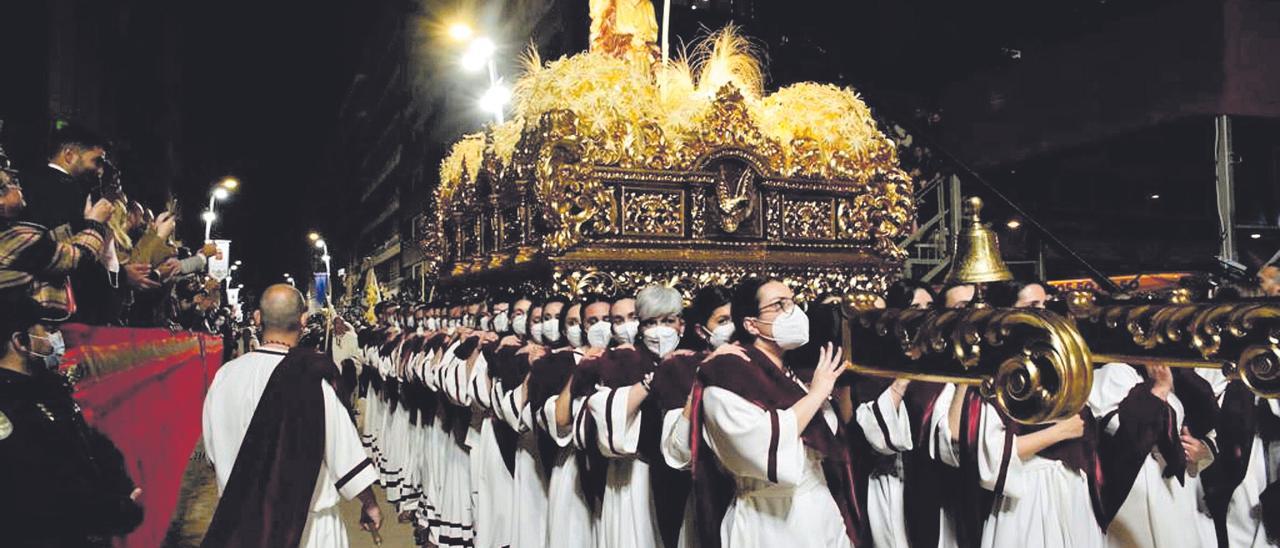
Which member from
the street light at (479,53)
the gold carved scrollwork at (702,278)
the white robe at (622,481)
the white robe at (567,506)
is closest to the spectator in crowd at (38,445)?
the white robe at (622,481)

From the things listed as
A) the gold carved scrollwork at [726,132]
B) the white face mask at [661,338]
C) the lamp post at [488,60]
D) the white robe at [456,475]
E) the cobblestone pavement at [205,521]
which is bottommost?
the cobblestone pavement at [205,521]

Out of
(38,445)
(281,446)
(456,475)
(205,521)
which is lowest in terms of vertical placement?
(205,521)

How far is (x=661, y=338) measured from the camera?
400 cm

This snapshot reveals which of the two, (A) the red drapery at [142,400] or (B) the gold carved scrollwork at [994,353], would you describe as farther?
(A) the red drapery at [142,400]

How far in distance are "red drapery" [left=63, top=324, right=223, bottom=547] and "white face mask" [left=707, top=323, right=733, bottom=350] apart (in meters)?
2.45

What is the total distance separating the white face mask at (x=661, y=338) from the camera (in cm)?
399

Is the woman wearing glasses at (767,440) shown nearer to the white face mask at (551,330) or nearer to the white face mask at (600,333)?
the white face mask at (600,333)

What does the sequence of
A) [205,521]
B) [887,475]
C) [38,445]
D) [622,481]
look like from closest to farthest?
[38,445], [887,475], [622,481], [205,521]

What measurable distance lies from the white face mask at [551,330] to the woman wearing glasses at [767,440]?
1.73 meters

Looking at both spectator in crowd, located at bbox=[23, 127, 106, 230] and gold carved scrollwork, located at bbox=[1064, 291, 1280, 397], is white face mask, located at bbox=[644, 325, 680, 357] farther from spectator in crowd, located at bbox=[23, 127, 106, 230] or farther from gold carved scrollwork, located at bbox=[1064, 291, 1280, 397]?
spectator in crowd, located at bbox=[23, 127, 106, 230]

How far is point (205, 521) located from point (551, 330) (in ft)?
14.9

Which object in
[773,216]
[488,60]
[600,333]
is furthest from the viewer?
[488,60]

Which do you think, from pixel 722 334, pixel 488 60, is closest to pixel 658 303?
pixel 722 334

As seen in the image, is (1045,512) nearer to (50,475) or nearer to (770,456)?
(770,456)
